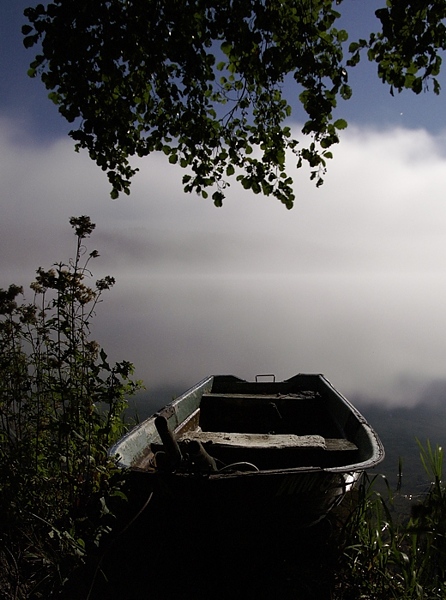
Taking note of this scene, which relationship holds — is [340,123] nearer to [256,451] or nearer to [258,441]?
[256,451]

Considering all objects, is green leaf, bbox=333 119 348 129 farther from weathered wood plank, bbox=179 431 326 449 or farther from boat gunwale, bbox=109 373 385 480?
weathered wood plank, bbox=179 431 326 449

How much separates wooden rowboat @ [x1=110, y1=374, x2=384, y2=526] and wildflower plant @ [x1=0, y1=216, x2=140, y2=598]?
35 centimetres

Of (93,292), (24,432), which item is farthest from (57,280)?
(24,432)

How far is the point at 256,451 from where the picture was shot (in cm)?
418

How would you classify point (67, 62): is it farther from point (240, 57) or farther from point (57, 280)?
point (57, 280)

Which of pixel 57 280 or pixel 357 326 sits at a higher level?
pixel 57 280

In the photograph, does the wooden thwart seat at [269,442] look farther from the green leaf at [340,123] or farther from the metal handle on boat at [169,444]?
the green leaf at [340,123]

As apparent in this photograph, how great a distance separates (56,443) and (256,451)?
1.78 m

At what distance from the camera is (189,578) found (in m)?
3.50

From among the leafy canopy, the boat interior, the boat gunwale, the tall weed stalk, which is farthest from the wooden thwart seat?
the leafy canopy

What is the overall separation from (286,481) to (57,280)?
2.12 meters

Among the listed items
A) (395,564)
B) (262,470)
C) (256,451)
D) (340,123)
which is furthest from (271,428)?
(340,123)

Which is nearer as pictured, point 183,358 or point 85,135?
point 85,135

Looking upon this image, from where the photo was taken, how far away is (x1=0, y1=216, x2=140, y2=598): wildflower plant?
9.57 ft
